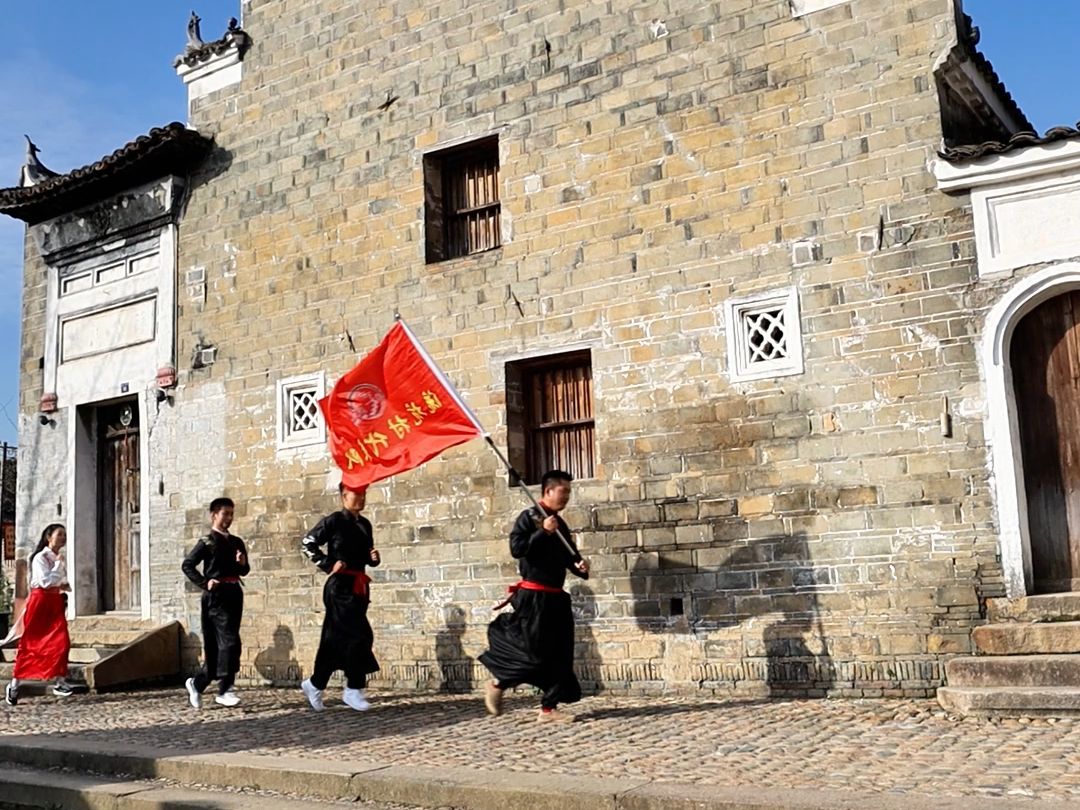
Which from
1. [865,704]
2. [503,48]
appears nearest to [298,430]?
[503,48]

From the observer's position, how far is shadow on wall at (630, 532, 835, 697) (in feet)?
27.9

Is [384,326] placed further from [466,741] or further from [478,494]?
[466,741]

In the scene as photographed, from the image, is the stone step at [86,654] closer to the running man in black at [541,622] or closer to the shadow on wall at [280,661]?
the shadow on wall at [280,661]

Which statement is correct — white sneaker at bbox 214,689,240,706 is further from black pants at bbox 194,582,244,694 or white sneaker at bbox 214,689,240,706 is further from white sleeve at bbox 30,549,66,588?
white sleeve at bbox 30,549,66,588

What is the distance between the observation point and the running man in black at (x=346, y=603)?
9031 millimetres

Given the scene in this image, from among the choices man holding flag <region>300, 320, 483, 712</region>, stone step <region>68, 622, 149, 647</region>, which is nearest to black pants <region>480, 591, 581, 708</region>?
man holding flag <region>300, 320, 483, 712</region>

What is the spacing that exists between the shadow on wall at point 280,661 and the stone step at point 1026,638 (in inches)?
246

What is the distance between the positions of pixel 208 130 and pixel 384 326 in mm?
3443

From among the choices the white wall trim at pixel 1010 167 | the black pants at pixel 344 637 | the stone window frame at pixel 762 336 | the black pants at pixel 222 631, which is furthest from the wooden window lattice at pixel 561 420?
the white wall trim at pixel 1010 167

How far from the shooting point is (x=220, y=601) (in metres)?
9.55

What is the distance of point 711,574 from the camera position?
8961 mm

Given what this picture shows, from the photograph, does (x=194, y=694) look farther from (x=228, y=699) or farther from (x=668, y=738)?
(x=668, y=738)

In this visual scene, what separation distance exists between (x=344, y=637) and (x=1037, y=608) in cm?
495

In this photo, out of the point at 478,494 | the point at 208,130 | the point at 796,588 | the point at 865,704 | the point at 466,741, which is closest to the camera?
the point at 466,741
